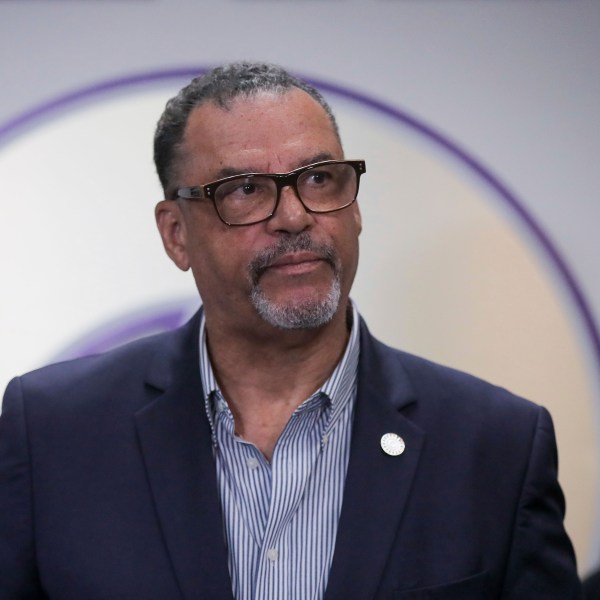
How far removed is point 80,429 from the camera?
186 cm

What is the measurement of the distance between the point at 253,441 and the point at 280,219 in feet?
1.37

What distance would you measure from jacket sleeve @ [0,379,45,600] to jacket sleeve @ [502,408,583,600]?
846mm

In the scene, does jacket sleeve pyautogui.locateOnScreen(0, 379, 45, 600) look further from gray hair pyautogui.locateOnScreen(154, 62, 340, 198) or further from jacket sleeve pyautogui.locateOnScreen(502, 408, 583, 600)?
jacket sleeve pyautogui.locateOnScreen(502, 408, 583, 600)

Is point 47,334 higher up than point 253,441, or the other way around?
point 47,334

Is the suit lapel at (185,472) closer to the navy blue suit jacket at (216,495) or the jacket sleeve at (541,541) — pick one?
the navy blue suit jacket at (216,495)

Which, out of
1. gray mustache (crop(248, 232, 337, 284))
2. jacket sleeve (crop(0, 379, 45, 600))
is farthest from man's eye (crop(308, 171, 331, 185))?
jacket sleeve (crop(0, 379, 45, 600))

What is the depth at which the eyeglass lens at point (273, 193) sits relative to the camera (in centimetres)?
177

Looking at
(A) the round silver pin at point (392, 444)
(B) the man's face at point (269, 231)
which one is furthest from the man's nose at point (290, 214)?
(A) the round silver pin at point (392, 444)

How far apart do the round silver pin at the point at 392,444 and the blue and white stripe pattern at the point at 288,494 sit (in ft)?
0.25

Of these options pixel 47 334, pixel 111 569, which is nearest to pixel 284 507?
pixel 111 569

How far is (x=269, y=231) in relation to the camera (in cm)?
176

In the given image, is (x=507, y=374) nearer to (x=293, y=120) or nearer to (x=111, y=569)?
(x=293, y=120)

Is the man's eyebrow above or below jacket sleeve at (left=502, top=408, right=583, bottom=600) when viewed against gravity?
above

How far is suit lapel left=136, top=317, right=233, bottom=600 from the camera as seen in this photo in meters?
1.70
